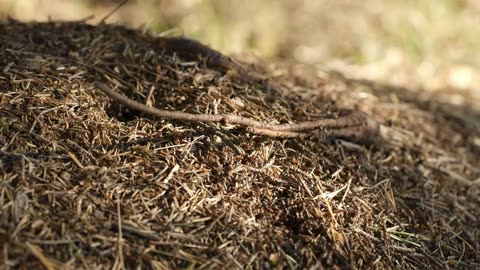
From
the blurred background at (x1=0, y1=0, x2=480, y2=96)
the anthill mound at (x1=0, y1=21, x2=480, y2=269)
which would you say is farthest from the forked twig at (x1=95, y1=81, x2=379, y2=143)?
the blurred background at (x1=0, y1=0, x2=480, y2=96)

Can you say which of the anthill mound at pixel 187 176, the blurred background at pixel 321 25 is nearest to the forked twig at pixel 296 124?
the anthill mound at pixel 187 176

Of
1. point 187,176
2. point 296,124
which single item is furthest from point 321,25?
point 187,176

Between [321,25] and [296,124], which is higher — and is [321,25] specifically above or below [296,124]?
below

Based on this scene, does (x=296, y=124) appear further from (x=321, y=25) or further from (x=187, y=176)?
(x=321, y=25)

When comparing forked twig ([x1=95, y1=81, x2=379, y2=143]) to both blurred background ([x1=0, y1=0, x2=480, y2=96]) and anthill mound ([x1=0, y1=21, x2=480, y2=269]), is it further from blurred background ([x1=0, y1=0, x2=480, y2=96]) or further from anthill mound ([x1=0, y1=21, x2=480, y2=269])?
blurred background ([x1=0, y1=0, x2=480, y2=96])

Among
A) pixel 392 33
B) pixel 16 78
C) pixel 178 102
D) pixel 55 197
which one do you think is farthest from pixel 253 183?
pixel 392 33

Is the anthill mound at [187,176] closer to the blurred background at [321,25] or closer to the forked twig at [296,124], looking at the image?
the forked twig at [296,124]
